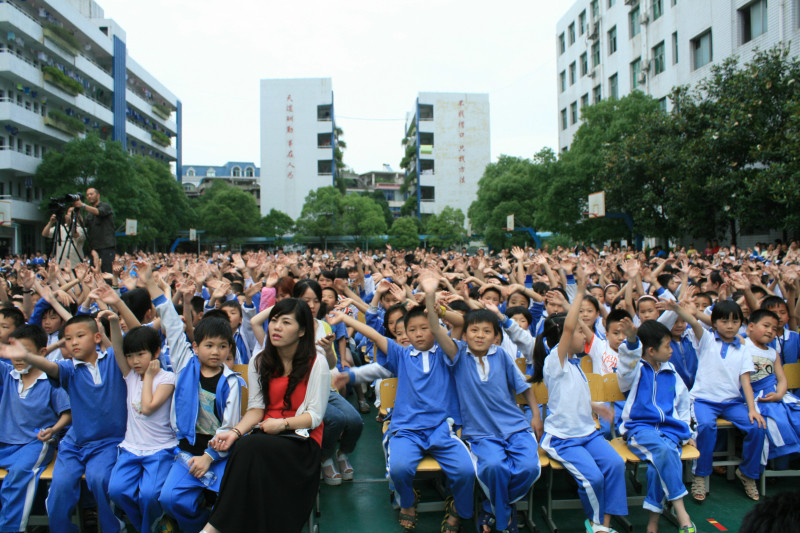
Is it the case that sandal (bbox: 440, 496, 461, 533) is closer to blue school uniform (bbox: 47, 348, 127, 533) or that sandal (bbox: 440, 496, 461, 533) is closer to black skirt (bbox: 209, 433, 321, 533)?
black skirt (bbox: 209, 433, 321, 533)

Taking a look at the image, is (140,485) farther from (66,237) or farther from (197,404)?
(66,237)

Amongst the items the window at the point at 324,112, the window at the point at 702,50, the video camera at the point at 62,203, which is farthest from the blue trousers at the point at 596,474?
the window at the point at 324,112

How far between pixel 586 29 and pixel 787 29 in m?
16.7

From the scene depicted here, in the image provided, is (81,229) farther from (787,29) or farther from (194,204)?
(194,204)

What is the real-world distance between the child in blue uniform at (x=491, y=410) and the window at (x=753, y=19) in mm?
18831

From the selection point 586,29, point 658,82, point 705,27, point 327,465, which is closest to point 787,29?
point 705,27

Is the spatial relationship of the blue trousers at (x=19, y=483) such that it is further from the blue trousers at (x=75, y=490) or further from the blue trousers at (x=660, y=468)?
the blue trousers at (x=660, y=468)

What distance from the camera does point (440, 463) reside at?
9.93 ft

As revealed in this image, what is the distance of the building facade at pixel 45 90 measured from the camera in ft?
82.3

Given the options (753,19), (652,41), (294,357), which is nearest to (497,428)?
(294,357)

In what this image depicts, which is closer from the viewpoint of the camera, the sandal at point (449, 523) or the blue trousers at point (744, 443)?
the sandal at point (449, 523)

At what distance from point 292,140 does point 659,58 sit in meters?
34.2

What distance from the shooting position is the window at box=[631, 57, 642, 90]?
82.4 ft

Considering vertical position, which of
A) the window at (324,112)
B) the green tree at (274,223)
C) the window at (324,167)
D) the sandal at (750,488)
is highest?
the window at (324,112)
